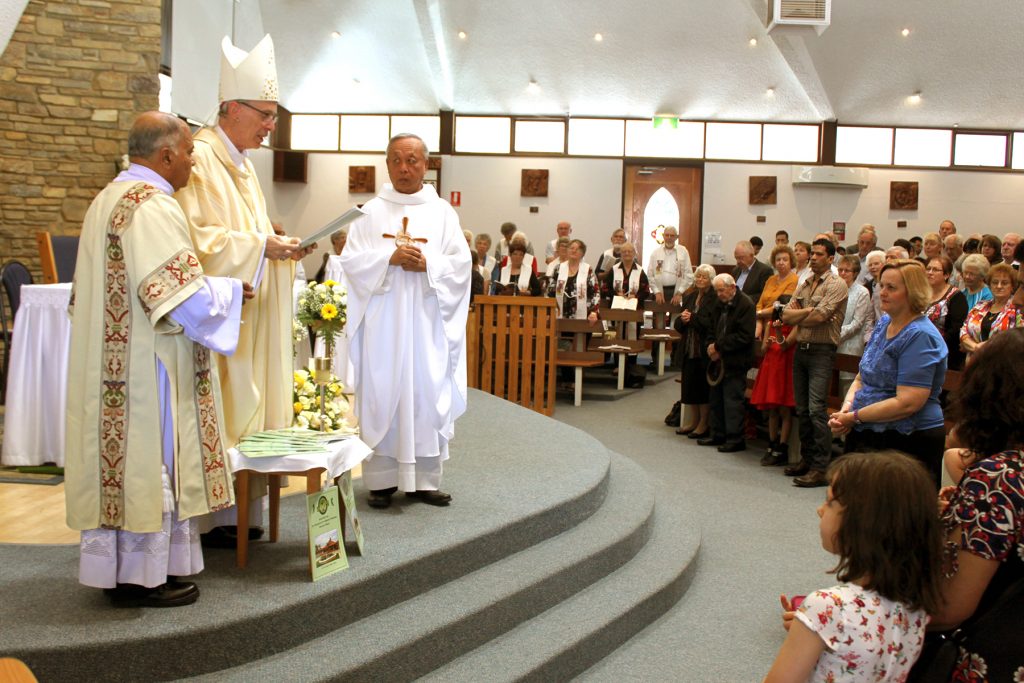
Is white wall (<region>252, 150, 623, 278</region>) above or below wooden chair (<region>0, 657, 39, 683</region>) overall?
above

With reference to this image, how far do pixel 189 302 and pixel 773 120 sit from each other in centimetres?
1296

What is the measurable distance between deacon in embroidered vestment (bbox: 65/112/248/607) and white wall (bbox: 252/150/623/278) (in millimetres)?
11717

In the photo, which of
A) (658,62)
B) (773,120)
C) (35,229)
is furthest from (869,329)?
(773,120)

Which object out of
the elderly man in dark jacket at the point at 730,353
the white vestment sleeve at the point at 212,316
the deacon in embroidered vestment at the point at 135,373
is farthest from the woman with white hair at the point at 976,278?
the deacon in embroidered vestment at the point at 135,373

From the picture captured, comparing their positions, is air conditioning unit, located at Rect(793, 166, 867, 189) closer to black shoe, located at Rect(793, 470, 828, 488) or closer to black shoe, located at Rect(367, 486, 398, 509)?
black shoe, located at Rect(793, 470, 828, 488)

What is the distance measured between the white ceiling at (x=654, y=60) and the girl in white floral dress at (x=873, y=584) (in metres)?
10.6

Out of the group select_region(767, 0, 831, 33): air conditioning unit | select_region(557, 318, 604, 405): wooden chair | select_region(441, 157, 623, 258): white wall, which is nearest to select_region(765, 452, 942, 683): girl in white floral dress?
select_region(557, 318, 604, 405): wooden chair

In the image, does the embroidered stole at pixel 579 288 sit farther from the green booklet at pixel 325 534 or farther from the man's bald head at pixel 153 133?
the man's bald head at pixel 153 133

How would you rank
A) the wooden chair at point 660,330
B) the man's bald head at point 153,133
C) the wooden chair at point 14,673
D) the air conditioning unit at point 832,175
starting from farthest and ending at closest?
the air conditioning unit at point 832,175 → the wooden chair at point 660,330 → the man's bald head at point 153,133 → the wooden chair at point 14,673

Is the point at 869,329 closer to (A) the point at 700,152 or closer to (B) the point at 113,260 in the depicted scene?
(B) the point at 113,260

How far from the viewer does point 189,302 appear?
249 centimetres

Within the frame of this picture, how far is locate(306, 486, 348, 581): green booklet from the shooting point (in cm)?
289

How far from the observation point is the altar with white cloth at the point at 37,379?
4.30m

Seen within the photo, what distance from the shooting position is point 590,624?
347 centimetres
